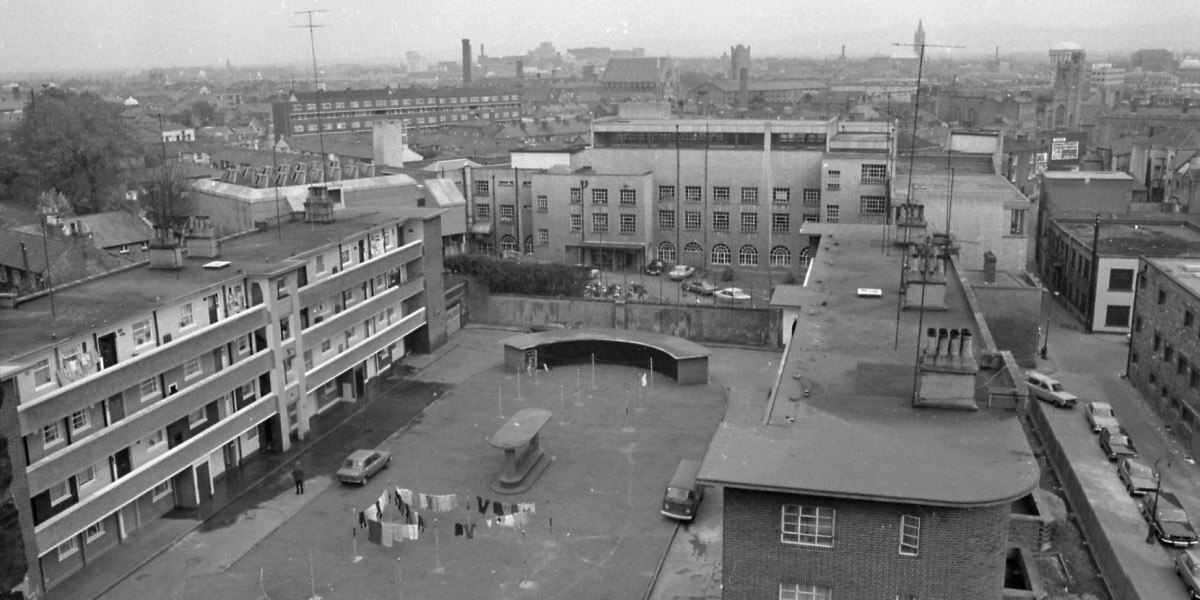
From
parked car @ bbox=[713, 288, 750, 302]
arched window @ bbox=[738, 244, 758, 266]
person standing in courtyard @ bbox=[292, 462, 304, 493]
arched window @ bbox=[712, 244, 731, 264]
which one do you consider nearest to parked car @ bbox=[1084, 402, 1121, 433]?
parked car @ bbox=[713, 288, 750, 302]

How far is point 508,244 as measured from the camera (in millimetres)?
61094

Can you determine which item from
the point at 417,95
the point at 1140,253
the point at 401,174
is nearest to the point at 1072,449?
the point at 1140,253

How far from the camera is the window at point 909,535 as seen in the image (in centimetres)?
1577

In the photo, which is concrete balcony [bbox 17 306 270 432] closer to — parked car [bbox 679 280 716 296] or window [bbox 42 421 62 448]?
window [bbox 42 421 62 448]

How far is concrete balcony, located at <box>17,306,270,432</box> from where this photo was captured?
2197 centimetres

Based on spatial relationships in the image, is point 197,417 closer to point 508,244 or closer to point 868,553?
point 868,553

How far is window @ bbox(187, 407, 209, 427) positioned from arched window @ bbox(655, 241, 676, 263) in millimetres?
35339

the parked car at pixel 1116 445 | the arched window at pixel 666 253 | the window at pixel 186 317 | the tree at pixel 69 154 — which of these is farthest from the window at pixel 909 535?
the tree at pixel 69 154

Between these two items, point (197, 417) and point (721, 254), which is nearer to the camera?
point (197, 417)

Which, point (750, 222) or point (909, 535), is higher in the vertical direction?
point (909, 535)

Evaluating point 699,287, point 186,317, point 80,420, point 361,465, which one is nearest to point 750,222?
point 699,287

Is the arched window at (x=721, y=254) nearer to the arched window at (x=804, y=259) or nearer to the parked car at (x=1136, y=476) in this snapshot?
the arched window at (x=804, y=259)

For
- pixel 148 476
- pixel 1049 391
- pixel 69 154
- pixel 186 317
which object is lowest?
pixel 1049 391

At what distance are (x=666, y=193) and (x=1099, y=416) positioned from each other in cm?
3074
